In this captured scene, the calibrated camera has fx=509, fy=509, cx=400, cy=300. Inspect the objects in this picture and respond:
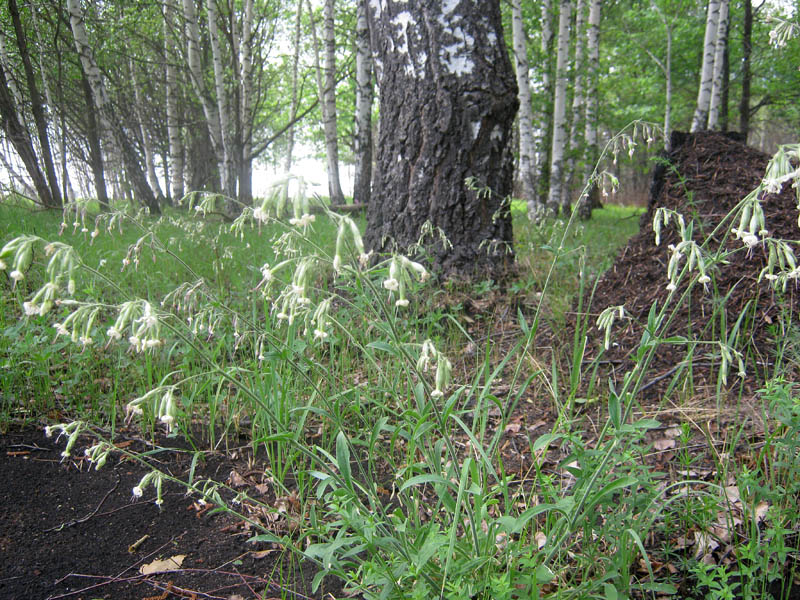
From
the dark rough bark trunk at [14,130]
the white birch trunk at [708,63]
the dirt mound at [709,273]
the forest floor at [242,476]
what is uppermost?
the white birch trunk at [708,63]

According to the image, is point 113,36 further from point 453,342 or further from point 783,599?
point 783,599

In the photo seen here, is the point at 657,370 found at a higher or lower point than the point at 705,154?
lower

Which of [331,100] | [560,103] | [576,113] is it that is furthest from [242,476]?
[331,100]

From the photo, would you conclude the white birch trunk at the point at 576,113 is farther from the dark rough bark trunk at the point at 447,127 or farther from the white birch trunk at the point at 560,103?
the dark rough bark trunk at the point at 447,127

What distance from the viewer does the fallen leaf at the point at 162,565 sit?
5.95 ft

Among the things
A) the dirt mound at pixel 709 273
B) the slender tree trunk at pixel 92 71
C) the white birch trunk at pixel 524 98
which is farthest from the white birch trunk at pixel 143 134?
the dirt mound at pixel 709 273

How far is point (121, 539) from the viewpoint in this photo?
1.98 m

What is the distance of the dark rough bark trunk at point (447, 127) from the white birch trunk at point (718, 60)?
7663 mm

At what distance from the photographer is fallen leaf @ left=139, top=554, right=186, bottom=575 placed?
1.81 m

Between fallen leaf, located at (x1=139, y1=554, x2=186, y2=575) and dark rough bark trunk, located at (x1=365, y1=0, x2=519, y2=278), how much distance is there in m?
2.51

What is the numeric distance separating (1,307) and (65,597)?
2.37m

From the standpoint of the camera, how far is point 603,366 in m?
2.95

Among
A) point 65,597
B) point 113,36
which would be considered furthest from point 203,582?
point 113,36

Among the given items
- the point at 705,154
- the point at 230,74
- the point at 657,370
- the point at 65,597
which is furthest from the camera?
the point at 230,74
